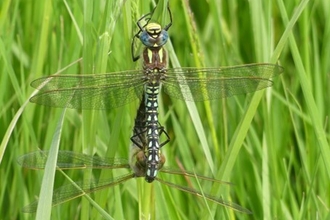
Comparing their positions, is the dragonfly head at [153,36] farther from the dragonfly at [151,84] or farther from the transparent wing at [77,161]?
the transparent wing at [77,161]

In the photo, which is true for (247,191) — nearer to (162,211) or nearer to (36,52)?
(162,211)

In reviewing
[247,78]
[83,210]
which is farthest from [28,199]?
[247,78]

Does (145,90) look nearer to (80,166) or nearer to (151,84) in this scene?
(151,84)

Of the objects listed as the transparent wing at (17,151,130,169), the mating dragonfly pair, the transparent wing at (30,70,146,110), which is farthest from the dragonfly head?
the transparent wing at (17,151,130,169)

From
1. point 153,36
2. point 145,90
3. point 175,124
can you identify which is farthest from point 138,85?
point 175,124

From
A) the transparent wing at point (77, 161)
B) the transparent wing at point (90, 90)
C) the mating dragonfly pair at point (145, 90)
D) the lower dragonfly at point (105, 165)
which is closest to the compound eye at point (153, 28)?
the mating dragonfly pair at point (145, 90)

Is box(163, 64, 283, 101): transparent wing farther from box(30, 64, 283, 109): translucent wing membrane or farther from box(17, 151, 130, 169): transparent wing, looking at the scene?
box(17, 151, 130, 169): transparent wing
